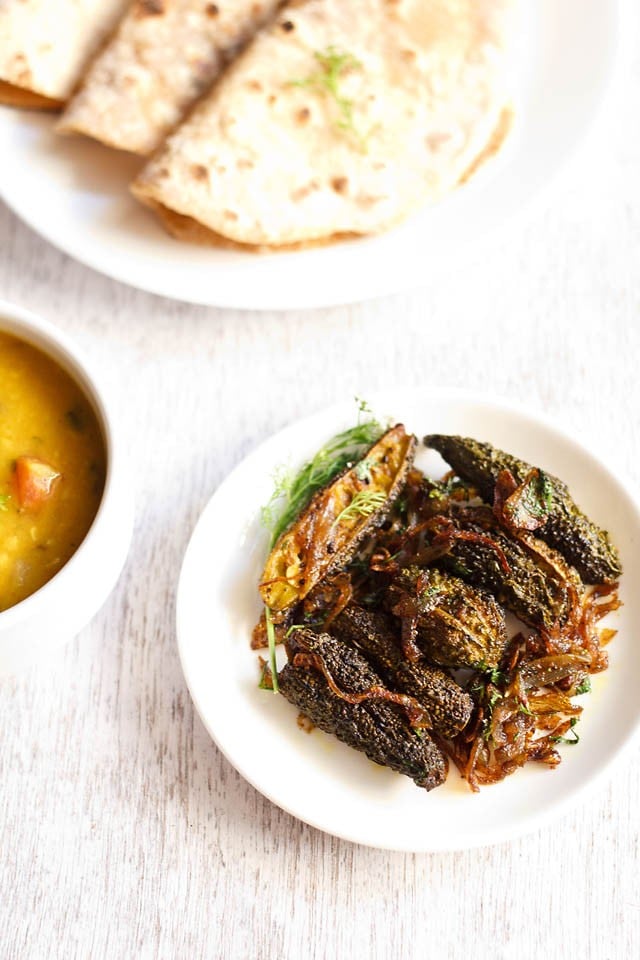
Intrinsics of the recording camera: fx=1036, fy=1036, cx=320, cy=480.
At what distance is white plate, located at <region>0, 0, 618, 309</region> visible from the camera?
2.49 meters

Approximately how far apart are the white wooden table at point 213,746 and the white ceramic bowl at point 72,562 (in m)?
0.29

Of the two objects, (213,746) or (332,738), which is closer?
(332,738)

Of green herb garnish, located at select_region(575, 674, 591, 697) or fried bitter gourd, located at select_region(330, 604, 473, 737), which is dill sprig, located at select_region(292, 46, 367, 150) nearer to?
fried bitter gourd, located at select_region(330, 604, 473, 737)

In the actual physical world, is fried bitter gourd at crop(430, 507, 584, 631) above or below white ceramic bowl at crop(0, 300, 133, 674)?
above

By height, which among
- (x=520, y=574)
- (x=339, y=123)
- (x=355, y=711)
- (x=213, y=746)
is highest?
(x=339, y=123)

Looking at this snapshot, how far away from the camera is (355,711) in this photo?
2.09 meters

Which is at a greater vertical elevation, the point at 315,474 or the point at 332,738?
the point at 315,474

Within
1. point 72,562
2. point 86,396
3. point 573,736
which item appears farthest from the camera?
point 573,736

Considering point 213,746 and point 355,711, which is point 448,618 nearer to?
point 355,711

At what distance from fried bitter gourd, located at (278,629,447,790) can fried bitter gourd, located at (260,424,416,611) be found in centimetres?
12

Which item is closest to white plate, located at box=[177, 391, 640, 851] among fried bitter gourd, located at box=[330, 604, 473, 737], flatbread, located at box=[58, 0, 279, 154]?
fried bitter gourd, located at box=[330, 604, 473, 737]

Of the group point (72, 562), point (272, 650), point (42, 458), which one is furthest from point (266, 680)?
point (42, 458)

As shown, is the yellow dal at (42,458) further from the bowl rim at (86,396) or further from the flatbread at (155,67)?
the flatbread at (155,67)

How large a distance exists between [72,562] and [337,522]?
24.0 inches
